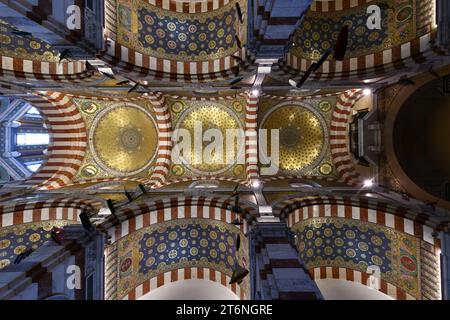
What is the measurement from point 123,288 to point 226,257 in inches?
91.1

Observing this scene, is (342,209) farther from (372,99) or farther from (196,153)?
(196,153)

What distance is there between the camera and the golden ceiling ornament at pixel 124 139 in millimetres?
8953

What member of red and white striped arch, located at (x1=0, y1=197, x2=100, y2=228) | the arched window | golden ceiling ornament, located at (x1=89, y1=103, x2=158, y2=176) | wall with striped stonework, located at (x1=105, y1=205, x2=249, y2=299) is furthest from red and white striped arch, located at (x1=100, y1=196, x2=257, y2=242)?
the arched window

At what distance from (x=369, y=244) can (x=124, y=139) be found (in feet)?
26.0

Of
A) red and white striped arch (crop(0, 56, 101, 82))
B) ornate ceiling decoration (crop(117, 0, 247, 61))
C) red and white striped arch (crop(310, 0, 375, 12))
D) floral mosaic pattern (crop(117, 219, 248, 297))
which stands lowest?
floral mosaic pattern (crop(117, 219, 248, 297))

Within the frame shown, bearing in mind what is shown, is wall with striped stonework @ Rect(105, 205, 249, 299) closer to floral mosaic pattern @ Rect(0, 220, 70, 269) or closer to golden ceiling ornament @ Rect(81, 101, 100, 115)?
floral mosaic pattern @ Rect(0, 220, 70, 269)

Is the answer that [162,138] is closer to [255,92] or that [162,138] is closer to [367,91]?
[255,92]

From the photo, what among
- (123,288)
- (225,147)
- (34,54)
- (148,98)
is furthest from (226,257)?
(34,54)

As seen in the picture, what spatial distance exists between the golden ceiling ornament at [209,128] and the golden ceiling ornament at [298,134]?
111cm

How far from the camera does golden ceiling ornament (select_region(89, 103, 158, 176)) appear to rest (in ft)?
29.4

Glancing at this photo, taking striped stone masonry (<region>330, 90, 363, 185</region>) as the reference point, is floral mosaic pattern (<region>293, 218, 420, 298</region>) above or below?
below

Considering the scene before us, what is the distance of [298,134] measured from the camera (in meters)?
9.08

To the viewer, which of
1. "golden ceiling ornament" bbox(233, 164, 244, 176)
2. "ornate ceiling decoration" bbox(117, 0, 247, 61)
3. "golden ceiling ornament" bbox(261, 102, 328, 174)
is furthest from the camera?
"golden ceiling ornament" bbox(261, 102, 328, 174)

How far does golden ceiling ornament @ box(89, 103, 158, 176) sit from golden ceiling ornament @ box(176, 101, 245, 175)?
1109mm
